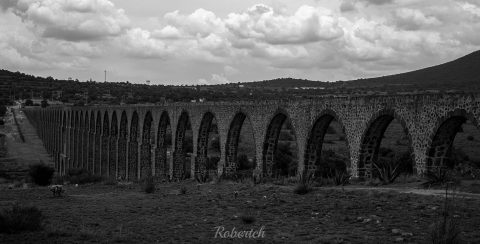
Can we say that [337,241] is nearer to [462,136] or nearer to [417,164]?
[417,164]

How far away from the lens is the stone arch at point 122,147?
41.3 meters

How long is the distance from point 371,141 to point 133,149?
25428 mm

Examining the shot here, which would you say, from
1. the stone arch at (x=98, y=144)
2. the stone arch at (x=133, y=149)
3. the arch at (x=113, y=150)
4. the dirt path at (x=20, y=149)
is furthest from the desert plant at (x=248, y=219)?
the dirt path at (x=20, y=149)

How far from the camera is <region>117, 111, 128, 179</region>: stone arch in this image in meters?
41.3

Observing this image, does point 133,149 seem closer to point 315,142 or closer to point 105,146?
point 105,146

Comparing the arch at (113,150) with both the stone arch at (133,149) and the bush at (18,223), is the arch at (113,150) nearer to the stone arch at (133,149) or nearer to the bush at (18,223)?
the stone arch at (133,149)

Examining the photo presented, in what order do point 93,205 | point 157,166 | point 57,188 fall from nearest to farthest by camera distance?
1. point 93,205
2. point 57,188
3. point 157,166

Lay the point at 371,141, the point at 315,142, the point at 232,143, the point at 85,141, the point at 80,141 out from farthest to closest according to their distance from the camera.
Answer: the point at 80,141 < the point at 85,141 < the point at 232,143 < the point at 315,142 < the point at 371,141

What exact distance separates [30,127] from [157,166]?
266 feet

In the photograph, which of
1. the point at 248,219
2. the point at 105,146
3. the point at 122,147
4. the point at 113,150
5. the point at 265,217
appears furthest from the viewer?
the point at 105,146

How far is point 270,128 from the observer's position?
71.6 ft

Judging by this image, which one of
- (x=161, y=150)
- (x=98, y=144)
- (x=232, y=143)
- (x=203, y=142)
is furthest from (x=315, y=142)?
(x=98, y=144)

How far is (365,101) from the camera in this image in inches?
660

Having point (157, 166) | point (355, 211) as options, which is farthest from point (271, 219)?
point (157, 166)
